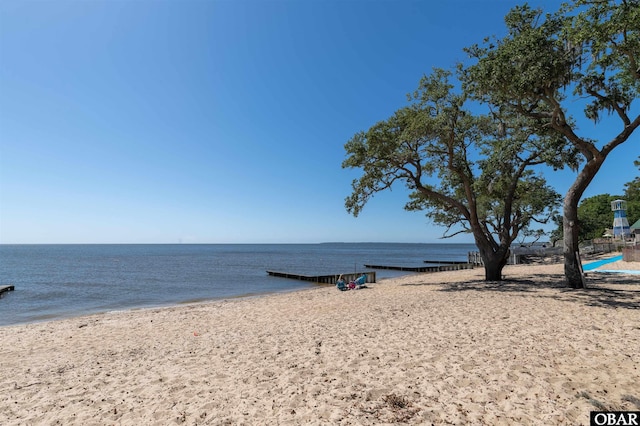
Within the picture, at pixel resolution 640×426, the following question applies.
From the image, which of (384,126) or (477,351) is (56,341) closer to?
(477,351)

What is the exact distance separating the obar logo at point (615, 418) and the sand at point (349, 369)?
5.4 inches

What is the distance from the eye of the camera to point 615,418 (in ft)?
13.0

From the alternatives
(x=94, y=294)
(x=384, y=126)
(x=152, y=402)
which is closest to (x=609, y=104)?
(x=384, y=126)

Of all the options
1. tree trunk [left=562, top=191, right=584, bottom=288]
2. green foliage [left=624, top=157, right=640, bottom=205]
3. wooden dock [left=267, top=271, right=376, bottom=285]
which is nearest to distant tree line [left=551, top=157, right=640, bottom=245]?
green foliage [left=624, top=157, right=640, bottom=205]

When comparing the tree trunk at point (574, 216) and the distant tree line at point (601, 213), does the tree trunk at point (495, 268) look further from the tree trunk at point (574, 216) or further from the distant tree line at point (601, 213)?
the distant tree line at point (601, 213)

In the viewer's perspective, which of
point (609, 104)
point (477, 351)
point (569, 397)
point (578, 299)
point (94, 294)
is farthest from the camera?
point (94, 294)

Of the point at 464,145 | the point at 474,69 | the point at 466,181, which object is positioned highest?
the point at 474,69

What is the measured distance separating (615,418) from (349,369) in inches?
139

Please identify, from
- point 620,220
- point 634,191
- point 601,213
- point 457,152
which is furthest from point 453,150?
point 601,213

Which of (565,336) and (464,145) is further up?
(464,145)

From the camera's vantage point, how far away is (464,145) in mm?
17250

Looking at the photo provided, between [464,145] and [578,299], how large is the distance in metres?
9.01

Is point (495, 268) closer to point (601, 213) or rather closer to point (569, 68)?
point (569, 68)

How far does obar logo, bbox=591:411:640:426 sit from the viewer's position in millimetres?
3886
